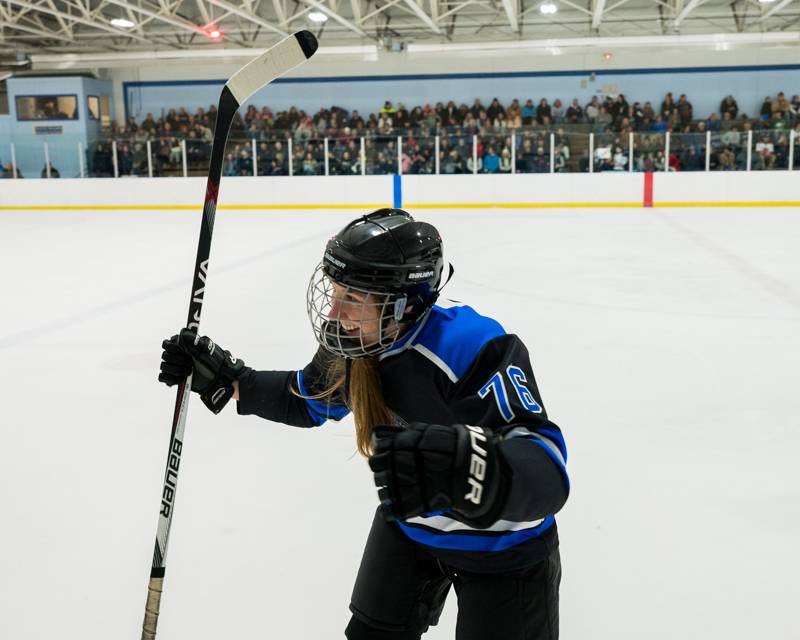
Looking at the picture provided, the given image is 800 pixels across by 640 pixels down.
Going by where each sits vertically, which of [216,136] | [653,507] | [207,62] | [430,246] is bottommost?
[653,507]

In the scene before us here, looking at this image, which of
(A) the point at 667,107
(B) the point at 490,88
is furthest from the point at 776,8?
(B) the point at 490,88

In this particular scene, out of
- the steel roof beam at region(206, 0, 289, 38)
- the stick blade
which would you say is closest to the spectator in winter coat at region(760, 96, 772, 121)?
the steel roof beam at region(206, 0, 289, 38)

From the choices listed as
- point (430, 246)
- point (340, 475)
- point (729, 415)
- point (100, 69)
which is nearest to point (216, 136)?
point (430, 246)

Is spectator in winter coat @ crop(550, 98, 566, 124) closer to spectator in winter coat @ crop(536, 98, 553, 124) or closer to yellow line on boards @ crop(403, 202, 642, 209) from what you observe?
spectator in winter coat @ crop(536, 98, 553, 124)

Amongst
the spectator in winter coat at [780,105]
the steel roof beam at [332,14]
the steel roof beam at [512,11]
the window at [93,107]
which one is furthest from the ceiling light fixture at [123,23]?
the spectator in winter coat at [780,105]

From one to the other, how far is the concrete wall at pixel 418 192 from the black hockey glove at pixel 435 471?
42.4 feet

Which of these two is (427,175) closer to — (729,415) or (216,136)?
(729,415)

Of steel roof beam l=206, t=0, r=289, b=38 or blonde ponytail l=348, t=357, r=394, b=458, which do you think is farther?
steel roof beam l=206, t=0, r=289, b=38

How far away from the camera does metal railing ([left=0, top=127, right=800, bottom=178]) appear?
13.9 meters

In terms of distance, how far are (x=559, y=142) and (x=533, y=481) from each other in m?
13.9

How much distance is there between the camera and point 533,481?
1.08m

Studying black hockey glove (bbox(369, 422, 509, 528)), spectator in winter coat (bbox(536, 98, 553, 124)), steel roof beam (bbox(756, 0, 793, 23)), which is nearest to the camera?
black hockey glove (bbox(369, 422, 509, 528))

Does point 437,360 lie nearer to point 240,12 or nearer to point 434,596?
point 434,596

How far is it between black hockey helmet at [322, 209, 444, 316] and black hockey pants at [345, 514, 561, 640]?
1.40 ft
